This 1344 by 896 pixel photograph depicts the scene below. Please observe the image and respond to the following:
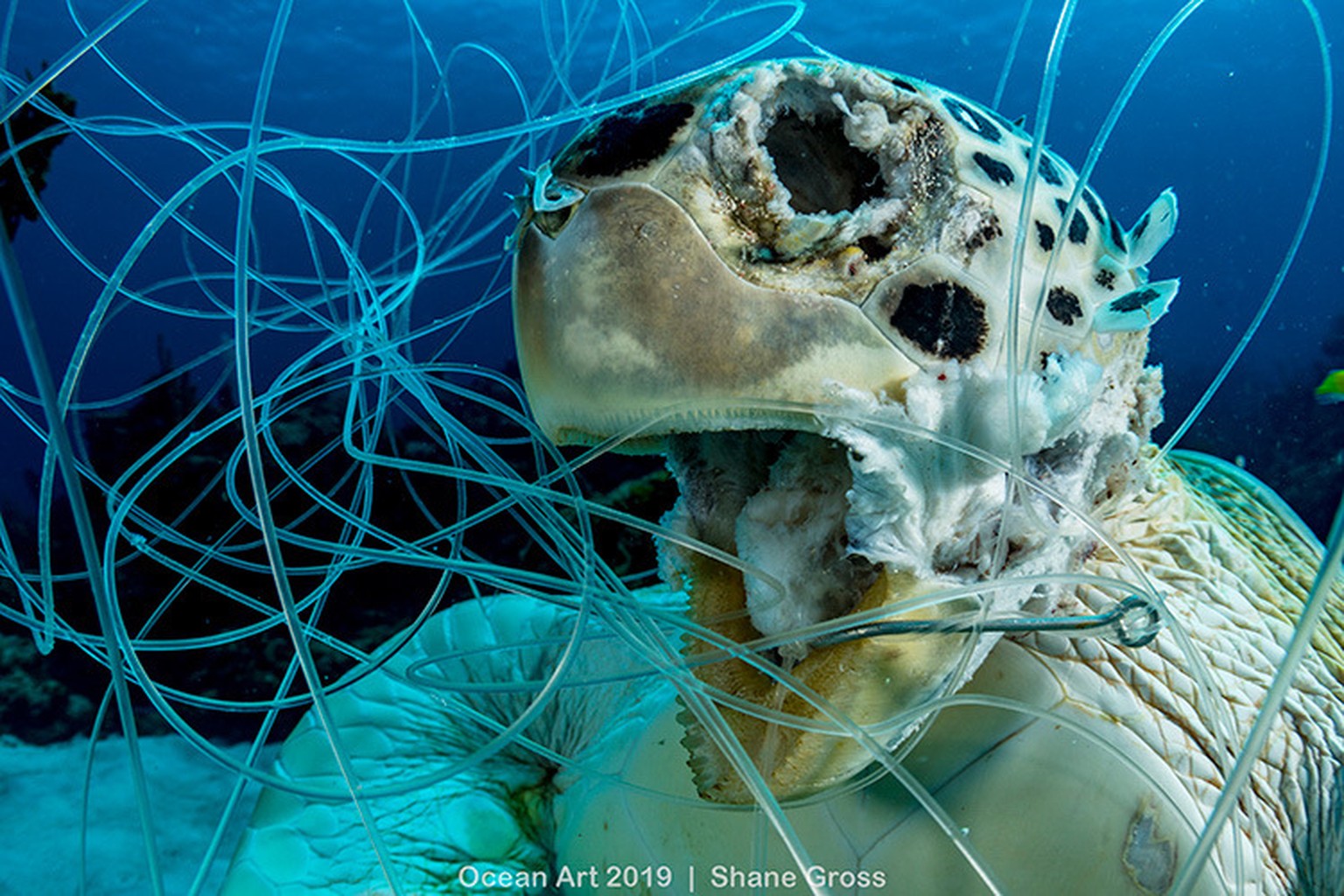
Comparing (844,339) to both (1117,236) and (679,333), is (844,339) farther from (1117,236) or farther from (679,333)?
(1117,236)

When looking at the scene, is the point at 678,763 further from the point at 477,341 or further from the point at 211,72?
the point at 211,72

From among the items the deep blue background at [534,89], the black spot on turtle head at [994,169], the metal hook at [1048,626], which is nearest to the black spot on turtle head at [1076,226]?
the black spot on turtle head at [994,169]

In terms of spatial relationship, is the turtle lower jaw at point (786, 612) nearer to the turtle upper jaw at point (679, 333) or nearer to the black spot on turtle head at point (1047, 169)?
the turtle upper jaw at point (679, 333)

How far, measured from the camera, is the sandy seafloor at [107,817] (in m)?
3.34

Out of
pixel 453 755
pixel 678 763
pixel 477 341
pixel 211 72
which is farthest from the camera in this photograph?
pixel 211 72

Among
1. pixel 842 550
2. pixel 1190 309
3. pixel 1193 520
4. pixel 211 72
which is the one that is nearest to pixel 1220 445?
pixel 1193 520

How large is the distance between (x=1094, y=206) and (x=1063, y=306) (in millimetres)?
259

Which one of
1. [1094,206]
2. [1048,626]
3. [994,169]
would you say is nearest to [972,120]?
[994,169]

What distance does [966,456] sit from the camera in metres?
0.89

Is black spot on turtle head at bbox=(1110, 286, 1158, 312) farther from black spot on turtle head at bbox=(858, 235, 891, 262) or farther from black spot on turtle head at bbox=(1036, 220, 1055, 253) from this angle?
black spot on turtle head at bbox=(858, 235, 891, 262)

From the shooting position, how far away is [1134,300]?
0.98 metres

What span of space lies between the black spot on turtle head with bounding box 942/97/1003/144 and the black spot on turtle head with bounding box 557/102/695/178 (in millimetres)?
341

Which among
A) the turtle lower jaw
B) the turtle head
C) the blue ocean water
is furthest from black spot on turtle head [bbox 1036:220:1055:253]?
the blue ocean water

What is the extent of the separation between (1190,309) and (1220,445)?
18.0 metres
